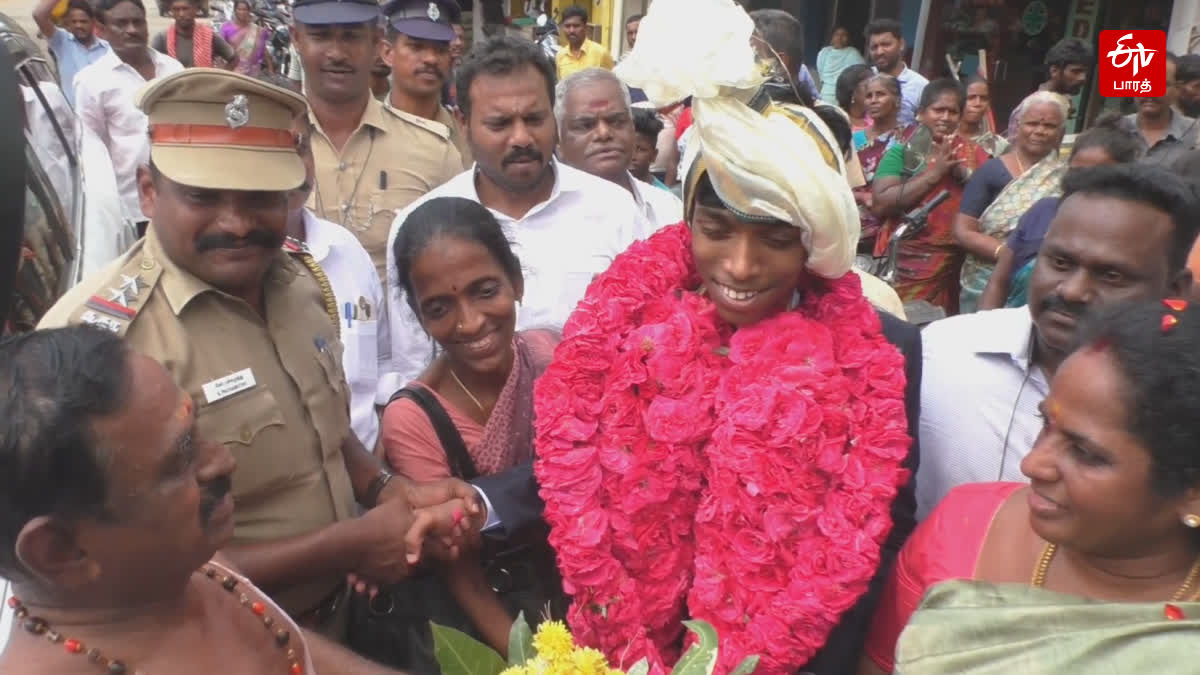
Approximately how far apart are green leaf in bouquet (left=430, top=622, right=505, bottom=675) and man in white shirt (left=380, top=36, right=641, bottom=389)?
1624 millimetres

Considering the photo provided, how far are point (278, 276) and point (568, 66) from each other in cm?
872

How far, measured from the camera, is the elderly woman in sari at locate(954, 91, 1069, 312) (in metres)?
4.77

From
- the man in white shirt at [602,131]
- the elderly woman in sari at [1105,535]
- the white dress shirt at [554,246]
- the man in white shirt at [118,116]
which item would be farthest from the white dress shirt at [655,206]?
the man in white shirt at [118,116]

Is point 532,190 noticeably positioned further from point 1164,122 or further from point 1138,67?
point 1138,67

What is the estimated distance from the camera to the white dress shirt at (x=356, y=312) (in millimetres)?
2830

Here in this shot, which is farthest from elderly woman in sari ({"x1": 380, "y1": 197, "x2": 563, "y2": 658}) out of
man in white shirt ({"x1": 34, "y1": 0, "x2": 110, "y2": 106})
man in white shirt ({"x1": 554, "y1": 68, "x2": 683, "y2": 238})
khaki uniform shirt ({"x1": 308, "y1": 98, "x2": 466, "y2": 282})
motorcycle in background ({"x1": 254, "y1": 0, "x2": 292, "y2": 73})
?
motorcycle in background ({"x1": 254, "y1": 0, "x2": 292, "y2": 73})

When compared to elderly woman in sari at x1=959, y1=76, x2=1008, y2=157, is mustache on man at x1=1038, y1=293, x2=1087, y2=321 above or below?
below

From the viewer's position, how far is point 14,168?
204cm

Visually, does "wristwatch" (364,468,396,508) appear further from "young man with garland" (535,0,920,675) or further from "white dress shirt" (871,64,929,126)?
"white dress shirt" (871,64,929,126)

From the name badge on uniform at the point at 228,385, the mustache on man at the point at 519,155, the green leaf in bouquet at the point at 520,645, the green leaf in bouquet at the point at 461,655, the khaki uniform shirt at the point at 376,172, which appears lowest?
the green leaf in bouquet at the point at 461,655

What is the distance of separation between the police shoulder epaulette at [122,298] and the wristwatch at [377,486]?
2.30 ft

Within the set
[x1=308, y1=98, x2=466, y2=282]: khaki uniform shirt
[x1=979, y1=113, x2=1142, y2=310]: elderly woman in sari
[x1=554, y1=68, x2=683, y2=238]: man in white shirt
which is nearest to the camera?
[x1=308, y1=98, x2=466, y2=282]: khaki uniform shirt

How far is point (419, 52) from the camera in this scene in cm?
431

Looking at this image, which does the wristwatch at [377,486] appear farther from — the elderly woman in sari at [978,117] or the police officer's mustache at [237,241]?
the elderly woman in sari at [978,117]
